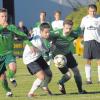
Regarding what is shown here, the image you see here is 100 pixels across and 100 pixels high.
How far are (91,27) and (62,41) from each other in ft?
9.52

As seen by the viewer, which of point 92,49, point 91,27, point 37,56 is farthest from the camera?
point 92,49

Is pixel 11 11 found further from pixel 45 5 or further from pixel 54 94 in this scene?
pixel 54 94

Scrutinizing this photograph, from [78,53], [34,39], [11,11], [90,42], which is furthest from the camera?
[11,11]

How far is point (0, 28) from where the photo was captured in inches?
504

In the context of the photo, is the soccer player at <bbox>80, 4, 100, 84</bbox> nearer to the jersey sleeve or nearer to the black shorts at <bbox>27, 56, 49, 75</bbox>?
the black shorts at <bbox>27, 56, 49, 75</bbox>

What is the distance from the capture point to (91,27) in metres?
16.1

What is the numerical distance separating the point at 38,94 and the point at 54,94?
35cm

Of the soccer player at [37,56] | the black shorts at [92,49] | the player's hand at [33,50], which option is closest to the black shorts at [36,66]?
the soccer player at [37,56]

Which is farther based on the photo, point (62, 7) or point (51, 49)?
point (62, 7)

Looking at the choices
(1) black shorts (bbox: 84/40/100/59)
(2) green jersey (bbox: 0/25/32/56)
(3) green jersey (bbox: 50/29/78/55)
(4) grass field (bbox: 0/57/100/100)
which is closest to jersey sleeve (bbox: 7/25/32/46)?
(2) green jersey (bbox: 0/25/32/56)

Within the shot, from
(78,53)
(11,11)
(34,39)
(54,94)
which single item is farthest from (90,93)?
(11,11)

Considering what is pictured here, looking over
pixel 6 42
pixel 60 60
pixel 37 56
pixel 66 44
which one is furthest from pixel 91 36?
pixel 6 42

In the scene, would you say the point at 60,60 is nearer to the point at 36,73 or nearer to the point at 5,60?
the point at 36,73

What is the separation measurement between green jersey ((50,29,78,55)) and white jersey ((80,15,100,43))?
2.44m
